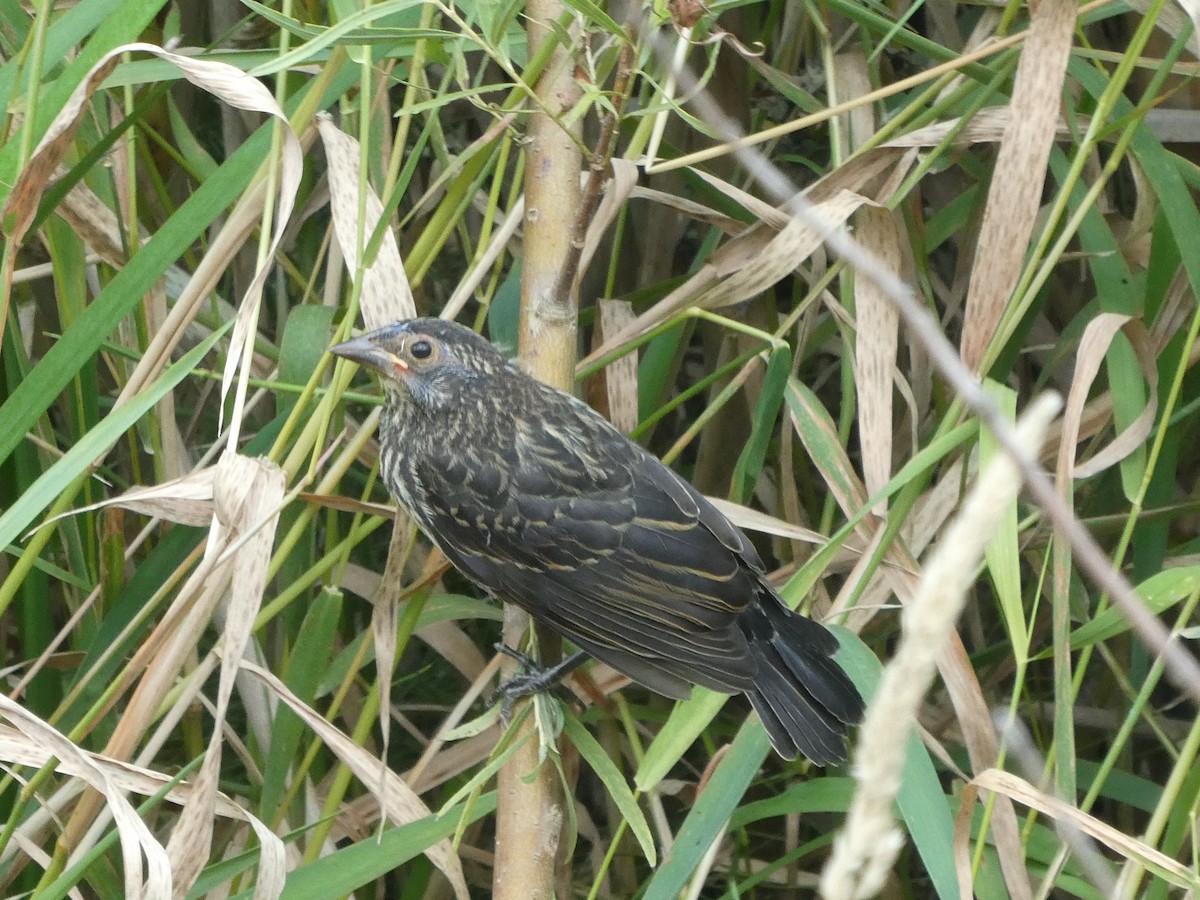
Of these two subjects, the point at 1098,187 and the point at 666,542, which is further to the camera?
the point at 666,542

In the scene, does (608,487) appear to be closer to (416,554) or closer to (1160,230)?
(416,554)

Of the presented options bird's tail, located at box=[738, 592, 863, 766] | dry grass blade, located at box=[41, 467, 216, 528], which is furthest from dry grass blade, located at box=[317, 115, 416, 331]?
bird's tail, located at box=[738, 592, 863, 766]

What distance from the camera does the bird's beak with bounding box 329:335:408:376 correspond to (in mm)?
1751

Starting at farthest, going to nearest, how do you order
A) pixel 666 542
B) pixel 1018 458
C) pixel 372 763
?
1. pixel 666 542
2. pixel 372 763
3. pixel 1018 458

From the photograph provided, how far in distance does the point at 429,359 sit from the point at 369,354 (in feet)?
0.81

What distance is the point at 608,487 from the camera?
7.37 ft

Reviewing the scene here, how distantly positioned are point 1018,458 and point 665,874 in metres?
1.27

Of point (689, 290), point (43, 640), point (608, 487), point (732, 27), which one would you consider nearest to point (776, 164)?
point (732, 27)

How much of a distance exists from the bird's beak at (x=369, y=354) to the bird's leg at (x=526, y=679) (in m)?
0.51

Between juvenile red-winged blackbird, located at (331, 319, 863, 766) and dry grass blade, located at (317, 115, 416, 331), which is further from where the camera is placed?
juvenile red-winged blackbird, located at (331, 319, 863, 766)

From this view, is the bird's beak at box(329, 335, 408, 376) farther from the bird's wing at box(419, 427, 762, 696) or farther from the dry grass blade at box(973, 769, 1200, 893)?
the dry grass blade at box(973, 769, 1200, 893)

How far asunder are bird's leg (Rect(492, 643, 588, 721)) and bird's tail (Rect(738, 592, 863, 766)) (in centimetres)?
32

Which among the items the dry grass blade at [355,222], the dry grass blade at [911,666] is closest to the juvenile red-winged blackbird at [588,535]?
the dry grass blade at [355,222]

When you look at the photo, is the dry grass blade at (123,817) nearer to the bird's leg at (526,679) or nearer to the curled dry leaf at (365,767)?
the curled dry leaf at (365,767)
